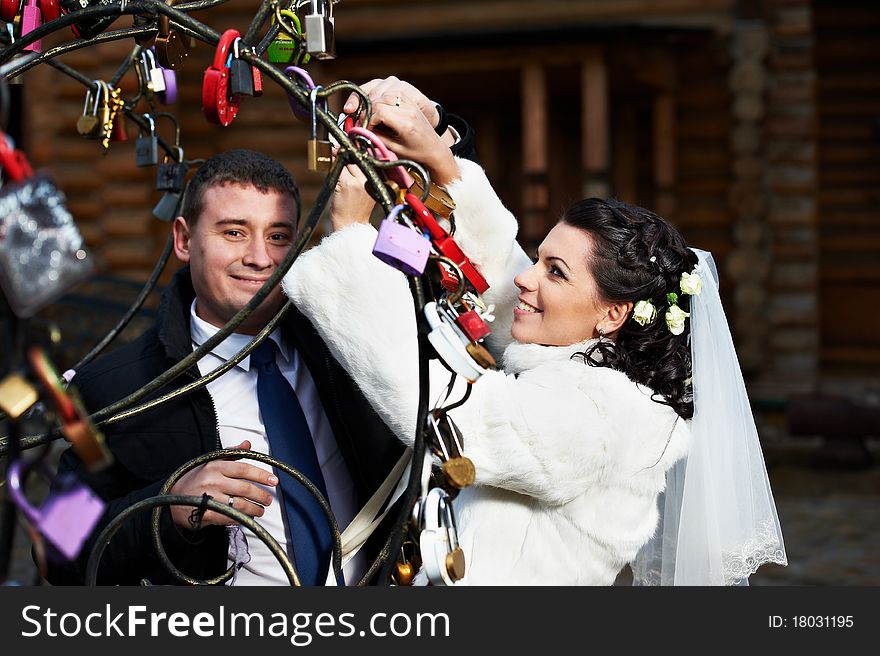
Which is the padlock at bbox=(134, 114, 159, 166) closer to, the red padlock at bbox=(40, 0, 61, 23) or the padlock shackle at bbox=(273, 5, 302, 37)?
the red padlock at bbox=(40, 0, 61, 23)

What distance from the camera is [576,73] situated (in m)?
8.69

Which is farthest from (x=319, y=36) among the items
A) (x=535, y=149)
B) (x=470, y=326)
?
(x=535, y=149)

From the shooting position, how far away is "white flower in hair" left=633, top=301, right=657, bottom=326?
2061 millimetres

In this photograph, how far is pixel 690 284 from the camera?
2090mm

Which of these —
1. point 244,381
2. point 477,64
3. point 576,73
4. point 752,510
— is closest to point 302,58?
point 244,381

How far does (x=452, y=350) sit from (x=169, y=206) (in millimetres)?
1211

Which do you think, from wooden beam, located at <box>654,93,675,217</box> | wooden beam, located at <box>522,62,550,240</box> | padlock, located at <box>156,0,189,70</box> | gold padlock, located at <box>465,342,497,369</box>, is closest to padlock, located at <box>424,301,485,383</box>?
gold padlock, located at <box>465,342,497,369</box>

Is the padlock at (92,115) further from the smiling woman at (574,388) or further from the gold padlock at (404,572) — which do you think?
the gold padlock at (404,572)

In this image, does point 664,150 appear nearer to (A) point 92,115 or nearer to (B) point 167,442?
(B) point 167,442

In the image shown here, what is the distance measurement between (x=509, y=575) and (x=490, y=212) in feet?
2.53

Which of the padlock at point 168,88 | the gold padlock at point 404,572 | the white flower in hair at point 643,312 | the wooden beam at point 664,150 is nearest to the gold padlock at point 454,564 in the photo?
the gold padlock at point 404,572

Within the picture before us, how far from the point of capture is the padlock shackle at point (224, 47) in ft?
4.54

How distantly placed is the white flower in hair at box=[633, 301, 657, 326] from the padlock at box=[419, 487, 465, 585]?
849mm

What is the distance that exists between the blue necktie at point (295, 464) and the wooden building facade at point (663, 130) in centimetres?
615
